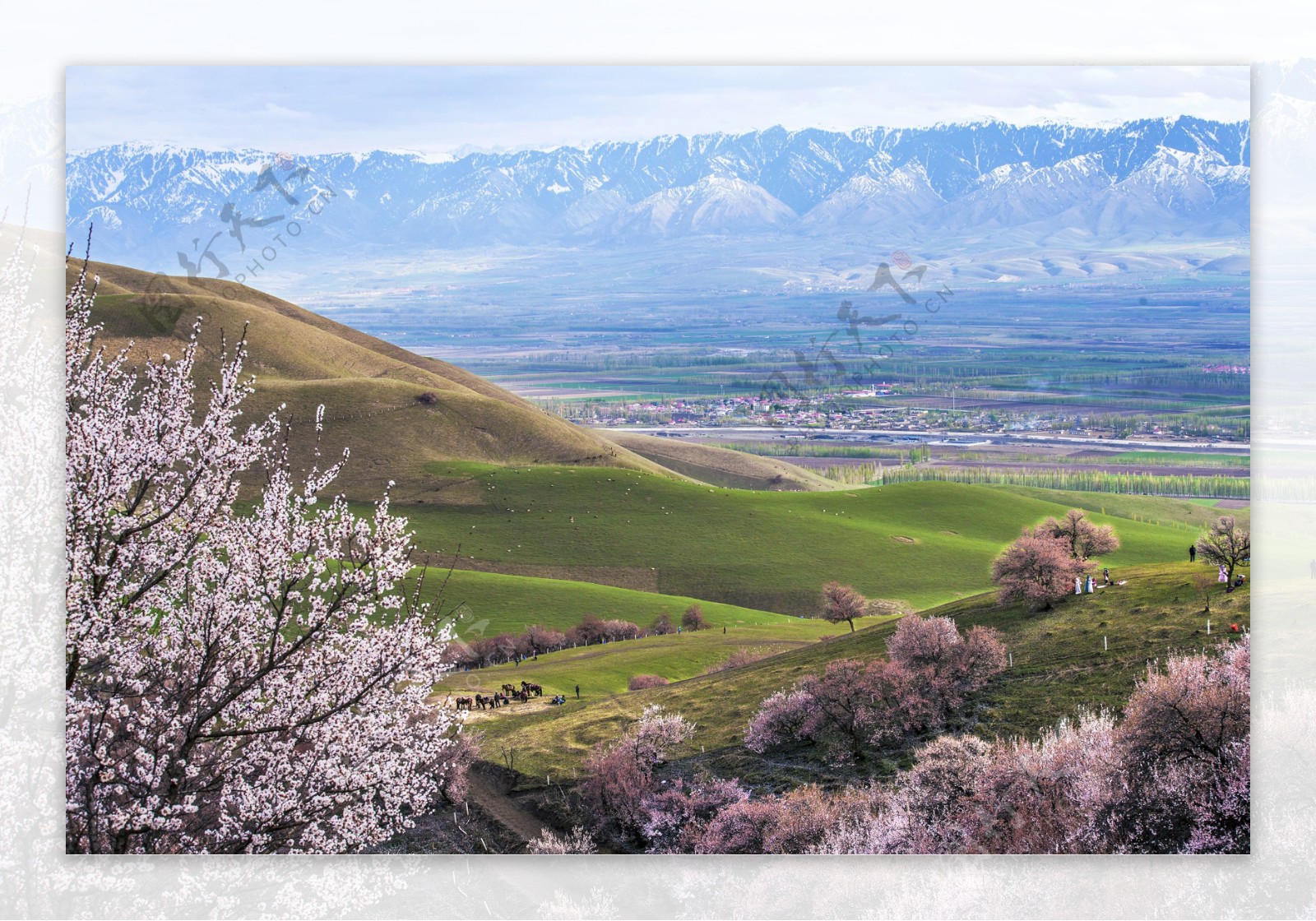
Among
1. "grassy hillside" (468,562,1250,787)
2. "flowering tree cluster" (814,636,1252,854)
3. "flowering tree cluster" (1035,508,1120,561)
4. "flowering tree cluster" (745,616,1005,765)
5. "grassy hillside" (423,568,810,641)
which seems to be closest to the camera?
"flowering tree cluster" (814,636,1252,854)

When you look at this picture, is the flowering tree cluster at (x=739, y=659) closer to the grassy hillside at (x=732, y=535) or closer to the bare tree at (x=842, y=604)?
the bare tree at (x=842, y=604)

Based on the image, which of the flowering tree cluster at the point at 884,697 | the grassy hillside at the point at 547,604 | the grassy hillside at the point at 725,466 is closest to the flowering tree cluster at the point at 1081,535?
the flowering tree cluster at the point at 884,697

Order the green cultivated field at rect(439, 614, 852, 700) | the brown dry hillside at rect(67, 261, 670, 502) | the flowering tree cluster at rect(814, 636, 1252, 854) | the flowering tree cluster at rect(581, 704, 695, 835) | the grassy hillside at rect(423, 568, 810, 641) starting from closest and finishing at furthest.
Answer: the flowering tree cluster at rect(814, 636, 1252, 854) → the flowering tree cluster at rect(581, 704, 695, 835) → the green cultivated field at rect(439, 614, 852, 700) → the grassy hillside at rect(423, 568, 810, 641) → the brown dry hillside at rect(67, 261, 670, 502)

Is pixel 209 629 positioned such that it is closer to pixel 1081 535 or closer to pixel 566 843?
pixel 566 843

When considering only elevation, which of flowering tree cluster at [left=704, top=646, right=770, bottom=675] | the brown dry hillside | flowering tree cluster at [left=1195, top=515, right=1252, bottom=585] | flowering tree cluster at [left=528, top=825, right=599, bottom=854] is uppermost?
the brown dry hillside

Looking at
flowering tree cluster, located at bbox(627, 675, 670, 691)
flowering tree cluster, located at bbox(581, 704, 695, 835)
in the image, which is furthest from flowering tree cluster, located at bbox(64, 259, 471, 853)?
flowering tree cluster, located at bbox(627, 675, 670, 691)

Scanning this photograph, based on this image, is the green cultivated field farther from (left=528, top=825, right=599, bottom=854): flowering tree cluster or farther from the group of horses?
(left=528, top=825, right=599, bottom=854): flowering tree cluster
